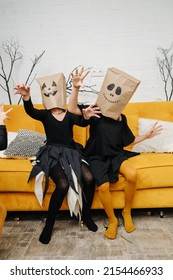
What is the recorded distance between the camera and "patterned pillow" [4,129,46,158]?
2.11 meters

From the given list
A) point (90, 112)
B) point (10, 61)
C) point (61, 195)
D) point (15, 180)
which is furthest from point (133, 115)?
point (10, 61)

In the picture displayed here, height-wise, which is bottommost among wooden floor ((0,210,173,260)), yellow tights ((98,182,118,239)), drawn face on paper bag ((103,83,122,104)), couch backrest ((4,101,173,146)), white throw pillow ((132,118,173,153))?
wooden floor ((0,210,173,260))

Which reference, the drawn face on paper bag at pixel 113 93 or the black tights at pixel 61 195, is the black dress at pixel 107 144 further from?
the drawn face on paper bag at pixel 113 93

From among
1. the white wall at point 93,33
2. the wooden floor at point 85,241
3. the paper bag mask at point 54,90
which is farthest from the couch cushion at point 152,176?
the white wall at point 93,33

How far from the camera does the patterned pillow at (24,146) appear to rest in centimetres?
211

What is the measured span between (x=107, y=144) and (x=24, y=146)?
26.0 inches

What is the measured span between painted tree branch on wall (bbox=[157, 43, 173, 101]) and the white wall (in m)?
0.04

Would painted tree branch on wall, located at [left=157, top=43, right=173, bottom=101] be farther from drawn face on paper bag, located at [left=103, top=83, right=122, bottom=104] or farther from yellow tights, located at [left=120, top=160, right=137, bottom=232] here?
yellow tights, located at [left=120, top=160, right=137, bottom=232]

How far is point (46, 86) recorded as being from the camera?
189 cm

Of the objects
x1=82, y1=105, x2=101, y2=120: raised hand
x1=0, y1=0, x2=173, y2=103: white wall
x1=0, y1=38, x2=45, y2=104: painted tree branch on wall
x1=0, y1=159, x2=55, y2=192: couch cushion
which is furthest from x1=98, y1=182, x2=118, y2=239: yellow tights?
x1=0, y1=38, x2=45, y2=104: painted tree branch on wall

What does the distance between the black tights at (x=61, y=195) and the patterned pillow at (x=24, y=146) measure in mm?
387

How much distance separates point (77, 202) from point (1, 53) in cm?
182

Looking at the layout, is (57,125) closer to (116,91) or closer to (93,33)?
(116,91)
